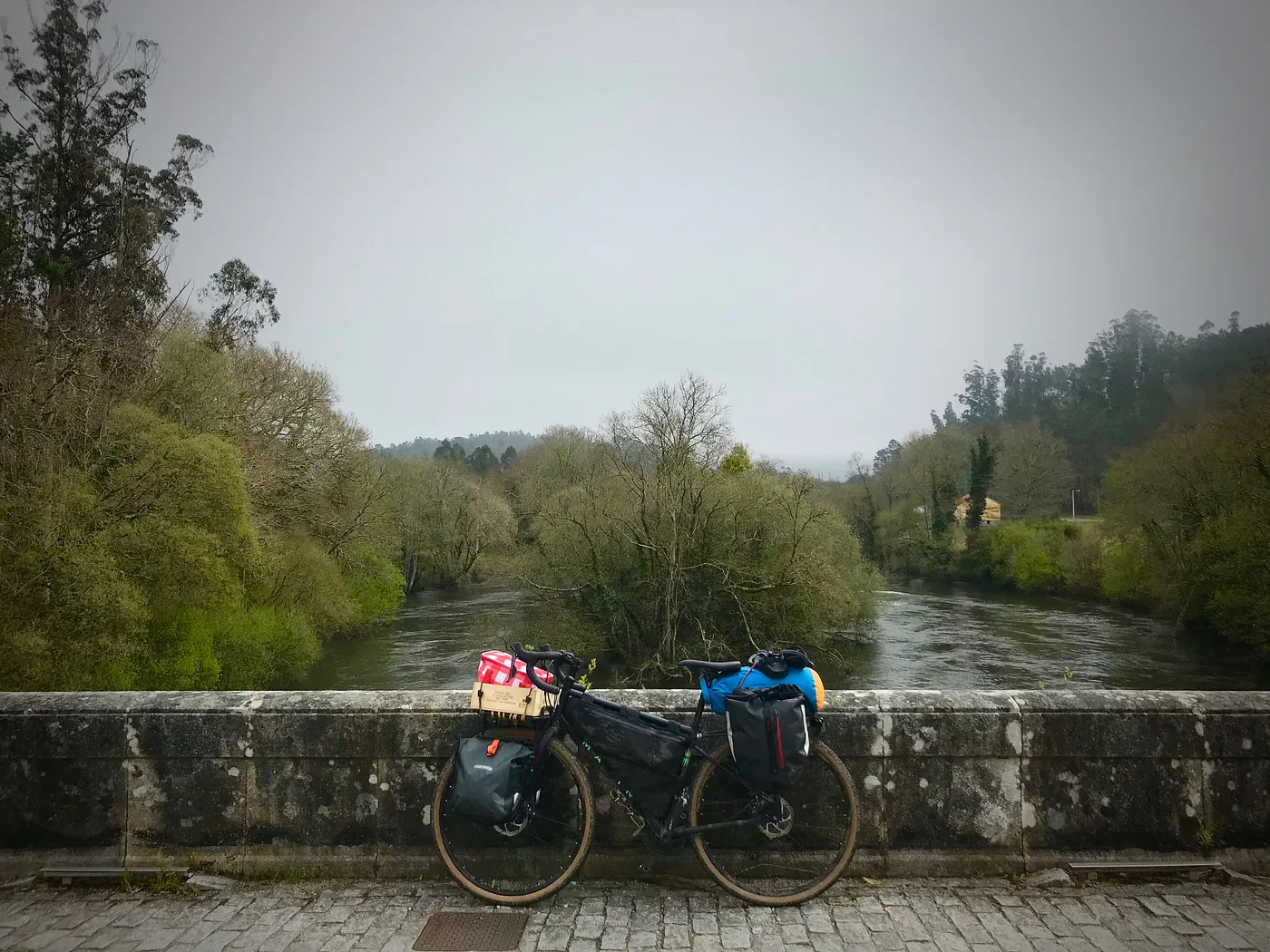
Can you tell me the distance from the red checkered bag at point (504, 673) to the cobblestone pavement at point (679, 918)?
42.1 inches

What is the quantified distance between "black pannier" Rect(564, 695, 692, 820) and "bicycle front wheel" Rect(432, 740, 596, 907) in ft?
0.54

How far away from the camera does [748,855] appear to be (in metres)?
4.11

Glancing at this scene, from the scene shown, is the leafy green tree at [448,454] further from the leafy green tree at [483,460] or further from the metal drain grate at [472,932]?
the metal drain grate at [472,932]

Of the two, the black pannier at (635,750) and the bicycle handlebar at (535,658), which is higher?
the bicycle handlebar at (535,658)

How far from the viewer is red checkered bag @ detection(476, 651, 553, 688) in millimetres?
3934

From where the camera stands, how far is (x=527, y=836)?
4.17 metres

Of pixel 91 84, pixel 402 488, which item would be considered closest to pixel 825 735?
pixel 91 84

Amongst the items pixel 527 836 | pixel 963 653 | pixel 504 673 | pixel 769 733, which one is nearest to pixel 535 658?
pixel 504 673

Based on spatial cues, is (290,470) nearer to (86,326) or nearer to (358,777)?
(86,326)

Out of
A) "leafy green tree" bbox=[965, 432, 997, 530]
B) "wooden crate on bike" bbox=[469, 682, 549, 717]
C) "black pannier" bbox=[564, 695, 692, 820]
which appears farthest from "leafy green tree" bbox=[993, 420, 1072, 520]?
"wooden crate on bike" bbox=[469, 682, 549, 717]

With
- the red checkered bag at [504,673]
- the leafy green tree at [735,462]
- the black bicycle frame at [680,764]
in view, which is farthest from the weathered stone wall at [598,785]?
the leafy green tree at [735,462]

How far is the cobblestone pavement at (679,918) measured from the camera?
3.52 metres

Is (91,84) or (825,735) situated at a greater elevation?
(91,84)

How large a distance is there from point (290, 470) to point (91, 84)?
15103mm
